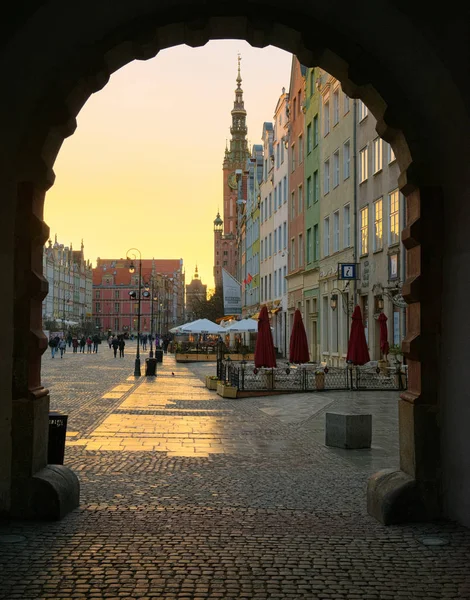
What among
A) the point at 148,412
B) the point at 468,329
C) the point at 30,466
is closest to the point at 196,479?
the point at 30,466

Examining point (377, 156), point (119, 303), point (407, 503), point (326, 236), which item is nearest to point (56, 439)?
point (407, 503)

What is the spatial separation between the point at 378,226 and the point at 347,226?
5.15 metres

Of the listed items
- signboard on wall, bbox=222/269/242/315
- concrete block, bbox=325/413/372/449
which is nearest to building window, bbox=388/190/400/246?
concrete block, bbox=325/413/372/449

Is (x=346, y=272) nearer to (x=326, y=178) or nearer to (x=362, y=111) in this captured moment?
(x=362, y=111)

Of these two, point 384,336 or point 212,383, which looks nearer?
point 212,383

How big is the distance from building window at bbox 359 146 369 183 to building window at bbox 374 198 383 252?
6.92ft

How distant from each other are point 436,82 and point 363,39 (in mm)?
979

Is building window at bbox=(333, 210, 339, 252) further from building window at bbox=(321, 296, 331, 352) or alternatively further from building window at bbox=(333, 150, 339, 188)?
building window at bbox=(321, 296, 331, 352)

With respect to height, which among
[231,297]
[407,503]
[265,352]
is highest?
[231,297]

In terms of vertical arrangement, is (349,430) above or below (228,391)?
below

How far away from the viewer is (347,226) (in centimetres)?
3716

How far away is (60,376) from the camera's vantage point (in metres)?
33.5

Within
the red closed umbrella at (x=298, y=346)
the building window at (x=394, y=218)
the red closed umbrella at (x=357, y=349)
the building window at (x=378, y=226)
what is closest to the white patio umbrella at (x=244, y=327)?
the building window at (x=378, y=226)

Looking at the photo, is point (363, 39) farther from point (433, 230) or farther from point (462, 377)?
point (462, 377)
